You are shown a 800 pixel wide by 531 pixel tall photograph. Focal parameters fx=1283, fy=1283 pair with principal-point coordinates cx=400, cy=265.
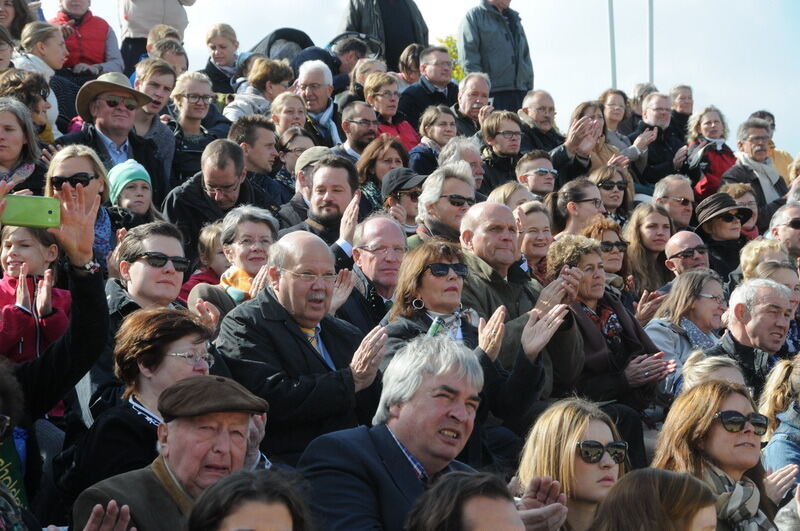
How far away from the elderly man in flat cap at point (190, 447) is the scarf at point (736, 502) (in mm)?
2376

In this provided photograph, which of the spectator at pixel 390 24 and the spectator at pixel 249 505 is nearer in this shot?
the spectator at pixel 249 505

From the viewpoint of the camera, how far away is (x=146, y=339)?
518 cm

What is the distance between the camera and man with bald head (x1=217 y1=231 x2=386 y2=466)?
5816 mm

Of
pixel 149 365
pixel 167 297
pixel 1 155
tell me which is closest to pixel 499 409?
pixel 167 297

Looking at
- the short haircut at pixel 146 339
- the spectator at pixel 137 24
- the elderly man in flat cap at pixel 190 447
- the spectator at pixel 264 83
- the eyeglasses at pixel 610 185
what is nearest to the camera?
the elderly man in flat cap at pixel 190 447

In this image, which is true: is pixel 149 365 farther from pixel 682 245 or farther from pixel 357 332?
pixel 682 245

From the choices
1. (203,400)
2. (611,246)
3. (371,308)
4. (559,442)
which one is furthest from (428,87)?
(203,400)

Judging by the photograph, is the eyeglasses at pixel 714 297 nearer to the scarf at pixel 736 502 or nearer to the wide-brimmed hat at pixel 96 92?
the scarf at pixel 736 502

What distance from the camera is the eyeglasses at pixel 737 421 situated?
6062 millimetres

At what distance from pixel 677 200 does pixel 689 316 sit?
3.09 meters

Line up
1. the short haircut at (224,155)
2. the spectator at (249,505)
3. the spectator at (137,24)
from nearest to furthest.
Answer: the spectator at (249,505), the short haircut at (224,155), the spectator at (137,24)

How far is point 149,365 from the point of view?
5.18 metres

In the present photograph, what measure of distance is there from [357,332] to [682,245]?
4484mm

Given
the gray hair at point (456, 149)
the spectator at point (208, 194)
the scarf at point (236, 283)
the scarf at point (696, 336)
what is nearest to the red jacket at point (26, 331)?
the scarf at point (236, 283)
